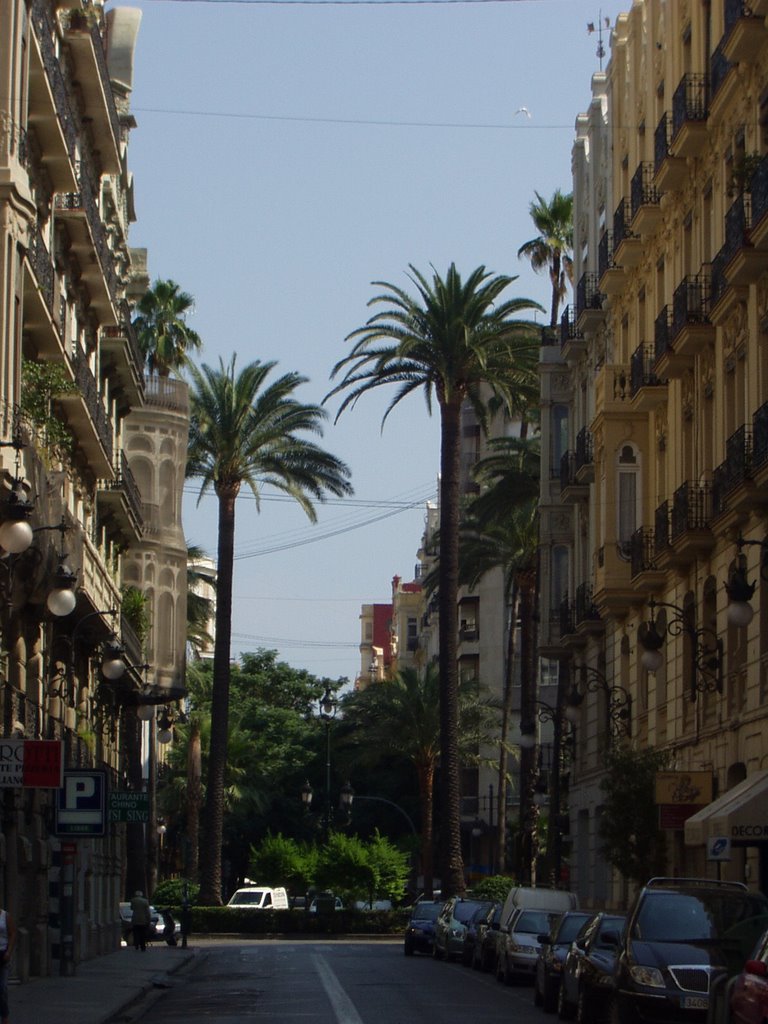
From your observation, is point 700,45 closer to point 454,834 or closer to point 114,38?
point 114,38

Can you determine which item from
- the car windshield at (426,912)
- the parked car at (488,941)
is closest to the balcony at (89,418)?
the parked car at (488,941)

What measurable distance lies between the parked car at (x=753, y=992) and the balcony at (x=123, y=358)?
32678 mm

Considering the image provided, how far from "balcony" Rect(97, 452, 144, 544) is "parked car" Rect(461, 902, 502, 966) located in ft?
43.7

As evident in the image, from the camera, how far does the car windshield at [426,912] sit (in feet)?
170

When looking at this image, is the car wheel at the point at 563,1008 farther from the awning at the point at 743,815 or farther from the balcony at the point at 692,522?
the balcony at the point at 692,522

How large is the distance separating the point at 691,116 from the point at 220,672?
26.2 metres

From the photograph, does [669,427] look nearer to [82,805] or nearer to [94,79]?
[94,79]

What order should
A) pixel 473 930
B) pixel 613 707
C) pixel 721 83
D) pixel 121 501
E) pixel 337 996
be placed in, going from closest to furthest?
pixel 337 996, pixel 721 83, pixel 473 930, pixel 613 707, pixel 121 501

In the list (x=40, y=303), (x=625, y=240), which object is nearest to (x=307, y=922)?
(x=625, y=240)

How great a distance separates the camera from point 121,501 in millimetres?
48969

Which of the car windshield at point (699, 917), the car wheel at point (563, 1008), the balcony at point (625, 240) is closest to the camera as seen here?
the car windshield at point (699, 917)

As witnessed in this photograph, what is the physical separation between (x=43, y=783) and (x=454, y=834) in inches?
1303

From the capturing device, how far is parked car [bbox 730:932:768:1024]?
1405 centimetres

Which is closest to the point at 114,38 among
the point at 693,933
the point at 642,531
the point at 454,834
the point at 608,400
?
the point at 608,400
